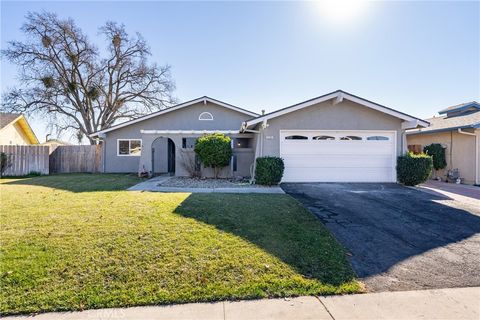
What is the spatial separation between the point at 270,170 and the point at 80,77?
80.9 feet

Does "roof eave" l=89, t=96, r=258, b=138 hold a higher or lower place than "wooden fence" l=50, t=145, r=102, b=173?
higher

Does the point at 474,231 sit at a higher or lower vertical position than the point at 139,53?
lower

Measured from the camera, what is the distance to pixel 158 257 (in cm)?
383

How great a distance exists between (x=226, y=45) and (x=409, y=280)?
43.7 feet

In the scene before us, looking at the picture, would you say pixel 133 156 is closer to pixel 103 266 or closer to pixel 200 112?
pixel 200 112

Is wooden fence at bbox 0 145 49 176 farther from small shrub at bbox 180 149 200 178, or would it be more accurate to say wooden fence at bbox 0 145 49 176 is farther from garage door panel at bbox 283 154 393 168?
garage door panel at bbox 283 154 393 168

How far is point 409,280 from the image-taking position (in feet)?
11.5

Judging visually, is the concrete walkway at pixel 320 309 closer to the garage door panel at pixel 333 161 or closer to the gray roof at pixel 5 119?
the garage door panel at pixel 333 161

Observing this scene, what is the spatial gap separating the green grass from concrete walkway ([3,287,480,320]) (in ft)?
0.42

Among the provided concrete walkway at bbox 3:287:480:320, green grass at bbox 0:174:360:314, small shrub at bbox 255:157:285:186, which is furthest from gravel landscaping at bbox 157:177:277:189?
concrete walkway at bbox 3:287:480:320

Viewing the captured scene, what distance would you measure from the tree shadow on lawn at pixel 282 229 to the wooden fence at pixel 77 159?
12917 millimetres

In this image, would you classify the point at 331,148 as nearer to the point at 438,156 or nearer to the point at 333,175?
the point at 333,175

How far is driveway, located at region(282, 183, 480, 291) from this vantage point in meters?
3.62

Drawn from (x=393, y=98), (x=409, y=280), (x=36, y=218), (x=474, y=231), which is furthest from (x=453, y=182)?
(x=36, y=218)
